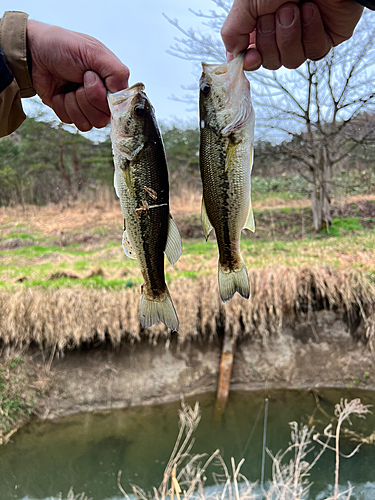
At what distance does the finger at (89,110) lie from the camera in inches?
70.3

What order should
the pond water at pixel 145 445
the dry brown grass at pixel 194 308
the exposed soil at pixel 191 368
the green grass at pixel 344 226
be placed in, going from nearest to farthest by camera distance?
the pond water at pixel 145 445
the dry brown grass at pixel 194 308
the exposed soil at pixel 191 368
the green grass at pixel 344 226

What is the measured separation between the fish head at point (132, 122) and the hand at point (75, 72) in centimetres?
37

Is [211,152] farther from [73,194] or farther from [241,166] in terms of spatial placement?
[73,194]

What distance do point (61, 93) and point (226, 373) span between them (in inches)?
204

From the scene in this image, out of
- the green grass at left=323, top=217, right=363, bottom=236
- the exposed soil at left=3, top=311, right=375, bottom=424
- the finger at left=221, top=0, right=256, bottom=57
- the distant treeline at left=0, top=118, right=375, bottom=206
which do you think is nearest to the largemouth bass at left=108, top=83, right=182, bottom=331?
the finger at left=221, top=0, right=256, bottom=57

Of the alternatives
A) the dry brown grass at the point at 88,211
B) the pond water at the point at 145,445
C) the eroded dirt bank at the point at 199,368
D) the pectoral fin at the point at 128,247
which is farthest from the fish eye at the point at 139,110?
the dry brown grass at the point at 88,211

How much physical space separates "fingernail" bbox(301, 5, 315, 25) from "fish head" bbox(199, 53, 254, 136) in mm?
423

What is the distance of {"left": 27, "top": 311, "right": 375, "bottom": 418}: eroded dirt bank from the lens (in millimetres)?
6051

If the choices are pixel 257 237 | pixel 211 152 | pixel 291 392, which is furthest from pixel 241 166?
pixel 257 237

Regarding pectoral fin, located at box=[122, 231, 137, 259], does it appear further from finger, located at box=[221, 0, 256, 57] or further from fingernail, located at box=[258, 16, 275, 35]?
fingernail, located at box=[258, 16, 275, 35]

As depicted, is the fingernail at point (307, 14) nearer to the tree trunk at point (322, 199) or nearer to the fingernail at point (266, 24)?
the fingernail at point (266, 24)

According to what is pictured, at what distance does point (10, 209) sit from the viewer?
13.5 m

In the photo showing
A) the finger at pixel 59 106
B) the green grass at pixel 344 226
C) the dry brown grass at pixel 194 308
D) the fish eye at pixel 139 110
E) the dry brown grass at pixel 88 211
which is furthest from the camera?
the dry brown grass at pixel 88 211

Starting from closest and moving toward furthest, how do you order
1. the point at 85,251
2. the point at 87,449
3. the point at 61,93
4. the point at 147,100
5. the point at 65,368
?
1. the point at 147,100
2. the point at 61,93
3. the point at 87,449
4. the point at 65,368
5. the point at 85,251
